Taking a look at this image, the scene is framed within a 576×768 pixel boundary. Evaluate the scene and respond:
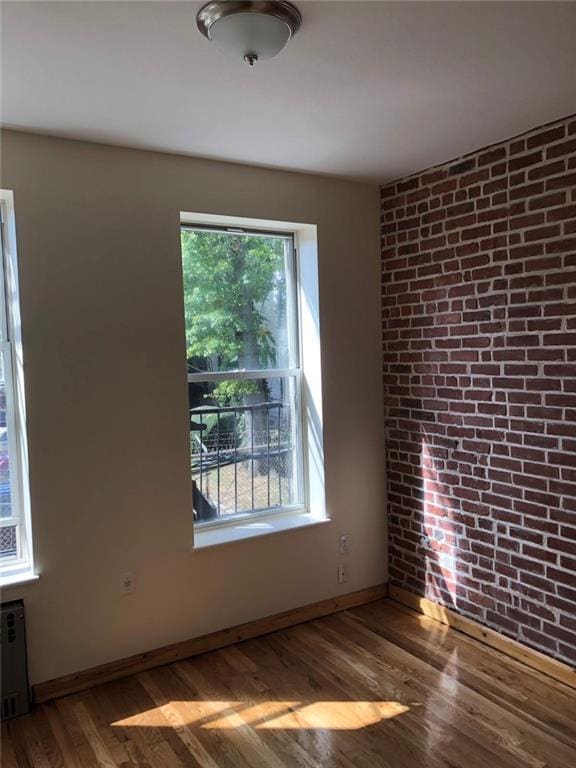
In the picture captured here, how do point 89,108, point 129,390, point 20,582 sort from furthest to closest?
1. point 129,390
2. point 20,582
3. point 89,108

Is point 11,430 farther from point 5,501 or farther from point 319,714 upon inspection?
point 319,714

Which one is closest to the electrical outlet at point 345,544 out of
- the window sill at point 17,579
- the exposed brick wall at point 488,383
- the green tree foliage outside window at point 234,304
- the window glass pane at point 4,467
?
the exposed brick wall at point 488,383

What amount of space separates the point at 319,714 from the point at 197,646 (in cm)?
78

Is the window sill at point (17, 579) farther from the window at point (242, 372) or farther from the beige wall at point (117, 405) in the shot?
the window at point (242, 372)

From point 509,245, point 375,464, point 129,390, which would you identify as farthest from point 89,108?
point 375,464

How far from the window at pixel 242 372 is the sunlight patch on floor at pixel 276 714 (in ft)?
3.09

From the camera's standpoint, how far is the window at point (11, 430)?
2629mm

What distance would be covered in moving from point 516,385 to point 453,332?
18.8 inches

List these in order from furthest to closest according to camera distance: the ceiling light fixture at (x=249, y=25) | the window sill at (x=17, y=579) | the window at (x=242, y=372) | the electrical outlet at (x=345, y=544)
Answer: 1. the electrical outlet at (x=345, y=544)
2. the window at (x=242, y=372)
3. the window sill at (x=17, y=579)
4. the ceiling light fixture at (x=249, y=25)

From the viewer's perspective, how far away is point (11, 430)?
268 cm

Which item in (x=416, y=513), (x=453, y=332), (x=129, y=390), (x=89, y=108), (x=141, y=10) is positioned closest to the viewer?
(x=141, y=10)

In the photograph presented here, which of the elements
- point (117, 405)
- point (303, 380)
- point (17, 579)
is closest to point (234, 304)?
point (303, 380)

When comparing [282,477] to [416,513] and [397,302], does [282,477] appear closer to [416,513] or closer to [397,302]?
[416,513]

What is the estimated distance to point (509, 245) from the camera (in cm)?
283
